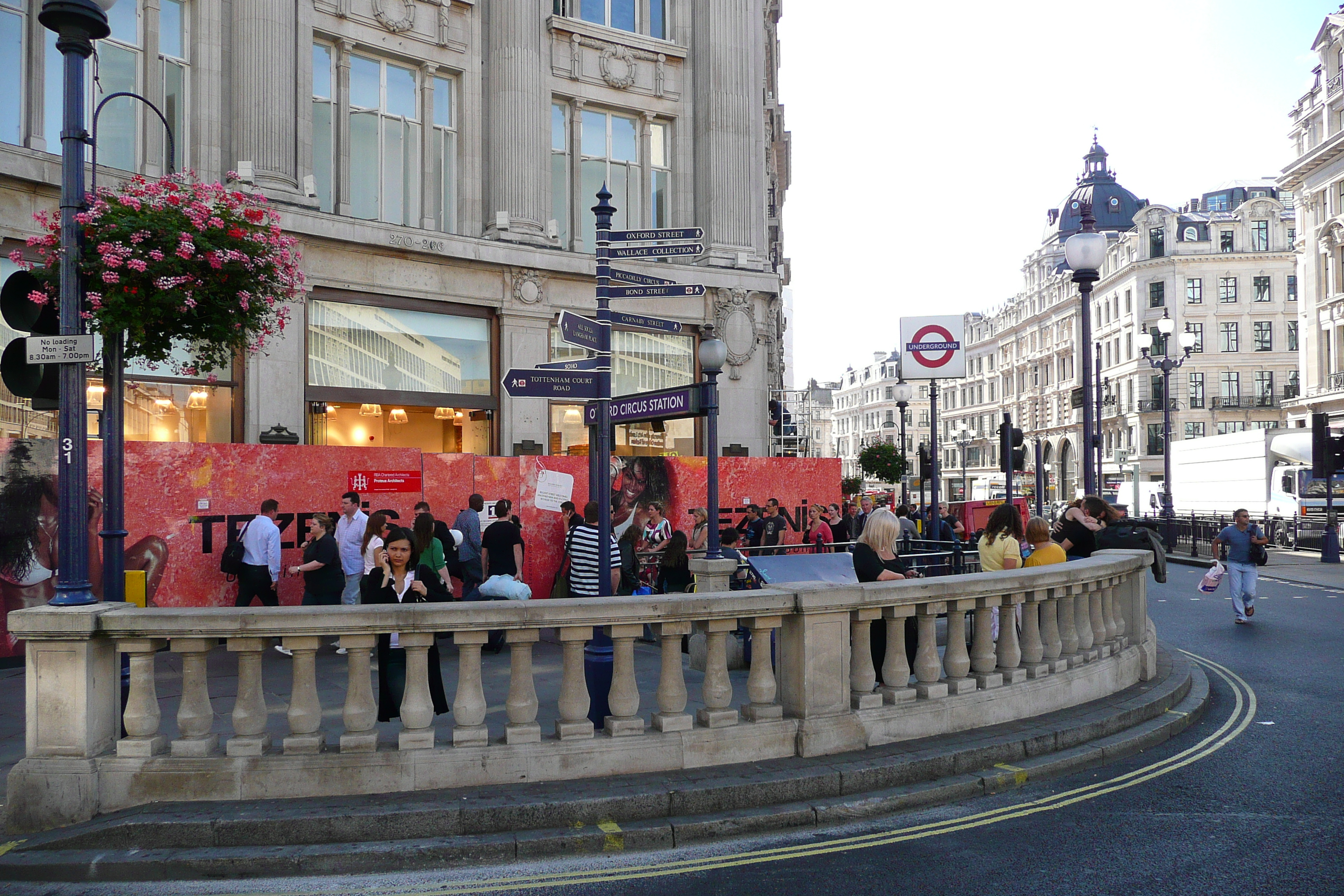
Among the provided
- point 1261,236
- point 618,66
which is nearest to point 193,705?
point 618,66

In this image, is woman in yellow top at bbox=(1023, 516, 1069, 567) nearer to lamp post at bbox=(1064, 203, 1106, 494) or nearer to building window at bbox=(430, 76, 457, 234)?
lamp post at bbox=(1064, 203, 1106, 494)

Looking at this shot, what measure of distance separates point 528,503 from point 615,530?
1.78 metres

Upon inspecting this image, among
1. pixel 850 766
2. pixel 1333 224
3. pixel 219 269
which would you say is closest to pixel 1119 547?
pixel 850 766

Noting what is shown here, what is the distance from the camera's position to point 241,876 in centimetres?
477

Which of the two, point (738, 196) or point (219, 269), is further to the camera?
point (738, 196)

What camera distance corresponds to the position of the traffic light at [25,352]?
19.0 ft

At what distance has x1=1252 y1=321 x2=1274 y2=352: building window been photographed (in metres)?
71.6

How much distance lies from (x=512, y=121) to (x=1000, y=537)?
13054 millimetres

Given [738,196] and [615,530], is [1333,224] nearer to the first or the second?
[738,196]

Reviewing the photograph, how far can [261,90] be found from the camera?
608 inches

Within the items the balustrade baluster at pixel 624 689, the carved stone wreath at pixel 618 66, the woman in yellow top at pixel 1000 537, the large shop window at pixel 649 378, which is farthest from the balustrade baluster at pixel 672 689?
the carved stone wreath at pixel 618 66

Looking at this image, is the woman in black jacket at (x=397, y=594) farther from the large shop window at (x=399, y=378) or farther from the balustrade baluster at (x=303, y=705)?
the large shop window at (x=399, y=378)

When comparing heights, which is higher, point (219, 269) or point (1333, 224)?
point (1333, 224)

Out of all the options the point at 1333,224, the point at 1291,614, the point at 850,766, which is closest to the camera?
the point at 850,766
